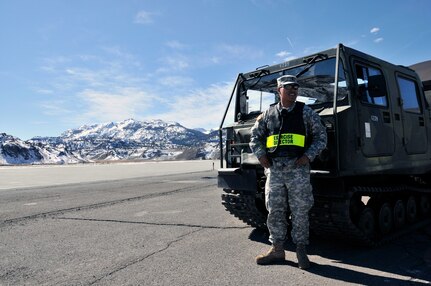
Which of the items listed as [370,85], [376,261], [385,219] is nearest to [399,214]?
[385,219]

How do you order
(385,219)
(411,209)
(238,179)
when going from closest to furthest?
1. (385,219)
2. (238,179)
3. (411,209)

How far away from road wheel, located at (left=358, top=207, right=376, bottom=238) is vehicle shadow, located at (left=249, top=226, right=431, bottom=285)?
22 cm

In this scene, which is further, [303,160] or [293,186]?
[293,186]

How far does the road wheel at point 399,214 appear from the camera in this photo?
600 cm

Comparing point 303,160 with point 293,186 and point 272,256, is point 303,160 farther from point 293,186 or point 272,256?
point 272,256

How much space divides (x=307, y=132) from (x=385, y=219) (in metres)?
2.27

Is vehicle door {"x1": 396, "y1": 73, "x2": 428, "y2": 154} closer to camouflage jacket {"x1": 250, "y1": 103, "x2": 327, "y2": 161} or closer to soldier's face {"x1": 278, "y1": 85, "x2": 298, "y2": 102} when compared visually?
camouflage jacket {"x1": 250, "y1": 103, "x2": 327, "y2": 161}

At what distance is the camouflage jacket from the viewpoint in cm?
438

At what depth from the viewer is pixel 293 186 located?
4.47m

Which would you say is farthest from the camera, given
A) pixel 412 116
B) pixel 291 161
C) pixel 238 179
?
pixel 412 116

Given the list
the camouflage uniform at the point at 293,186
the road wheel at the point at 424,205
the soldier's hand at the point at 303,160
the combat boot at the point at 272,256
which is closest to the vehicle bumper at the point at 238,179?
the camouflage uniform at the point at 293,186

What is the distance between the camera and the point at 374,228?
557 cm

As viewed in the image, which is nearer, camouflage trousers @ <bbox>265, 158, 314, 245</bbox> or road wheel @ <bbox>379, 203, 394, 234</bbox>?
camouflage trousers @ <bbox>265, 158, 314, 245</bbox>

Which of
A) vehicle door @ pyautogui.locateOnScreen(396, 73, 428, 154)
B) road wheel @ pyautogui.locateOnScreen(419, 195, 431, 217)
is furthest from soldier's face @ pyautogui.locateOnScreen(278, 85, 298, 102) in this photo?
road wheel @ pyautogui.locateOnScreen(419, 195, 431, 217)
